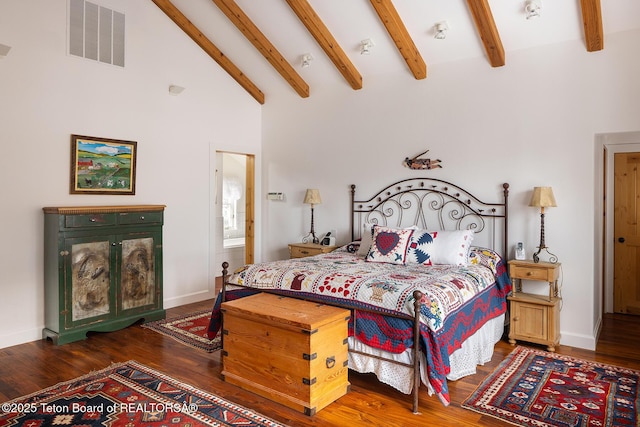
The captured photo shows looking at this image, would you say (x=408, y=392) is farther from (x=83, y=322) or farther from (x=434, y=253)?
(x=83, y=322)

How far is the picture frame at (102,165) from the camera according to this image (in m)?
4.75

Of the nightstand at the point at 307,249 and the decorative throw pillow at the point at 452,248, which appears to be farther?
the nightstand at the point at 307,249

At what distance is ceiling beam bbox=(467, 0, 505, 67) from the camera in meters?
4.07

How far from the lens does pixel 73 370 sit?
146 inches

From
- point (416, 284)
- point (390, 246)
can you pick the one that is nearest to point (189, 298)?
point (390, 246)

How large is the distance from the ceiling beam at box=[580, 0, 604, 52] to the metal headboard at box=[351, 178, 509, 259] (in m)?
1.49

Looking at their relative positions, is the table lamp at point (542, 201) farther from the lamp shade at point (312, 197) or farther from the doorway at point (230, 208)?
the doorway at point (230, 208)

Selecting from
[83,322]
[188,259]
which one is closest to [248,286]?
[83,322]

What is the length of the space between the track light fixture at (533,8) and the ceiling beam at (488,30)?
1.03 ft

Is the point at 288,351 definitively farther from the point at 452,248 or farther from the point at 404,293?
the point at 452,248

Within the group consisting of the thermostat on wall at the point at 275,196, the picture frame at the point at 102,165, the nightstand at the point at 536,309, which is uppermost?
the picture frame at the point at 102,165

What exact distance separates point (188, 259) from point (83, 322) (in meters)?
1.66

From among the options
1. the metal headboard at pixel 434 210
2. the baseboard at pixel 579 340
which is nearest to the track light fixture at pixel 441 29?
the metal headboard at pixel 434 210

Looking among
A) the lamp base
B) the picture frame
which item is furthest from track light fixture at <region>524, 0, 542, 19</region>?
the picture frame
